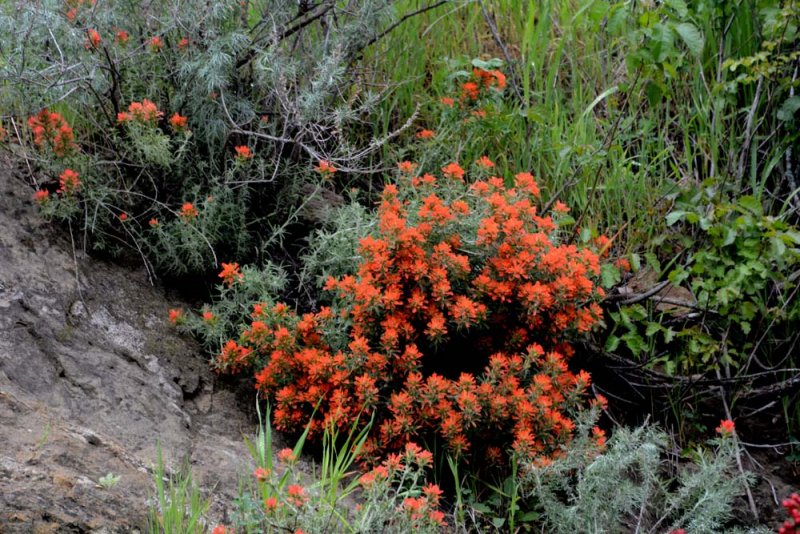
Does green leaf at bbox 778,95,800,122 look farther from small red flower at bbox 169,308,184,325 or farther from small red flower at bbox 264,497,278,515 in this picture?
small red flower at bbox 264,497,278,515

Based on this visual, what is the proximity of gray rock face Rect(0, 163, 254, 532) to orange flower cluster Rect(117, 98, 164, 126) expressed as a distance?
1.91ft

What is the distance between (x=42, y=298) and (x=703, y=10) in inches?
133

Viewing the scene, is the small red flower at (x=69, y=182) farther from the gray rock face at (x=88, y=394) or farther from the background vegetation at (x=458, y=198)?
the gray rock face at (x=88, y=394)

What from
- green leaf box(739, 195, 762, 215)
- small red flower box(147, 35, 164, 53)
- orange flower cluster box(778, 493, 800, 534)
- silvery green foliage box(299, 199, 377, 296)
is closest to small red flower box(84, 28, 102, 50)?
small red flower box(147, 35, 164, 53)

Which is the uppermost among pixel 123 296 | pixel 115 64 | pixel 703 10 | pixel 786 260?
pixel 115 64

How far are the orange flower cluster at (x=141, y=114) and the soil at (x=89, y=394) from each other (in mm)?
582

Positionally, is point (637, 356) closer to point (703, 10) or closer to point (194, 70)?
point (703, 10)

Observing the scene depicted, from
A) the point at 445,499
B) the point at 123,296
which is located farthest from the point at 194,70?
the point at 445,499

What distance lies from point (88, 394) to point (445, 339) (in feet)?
4.45

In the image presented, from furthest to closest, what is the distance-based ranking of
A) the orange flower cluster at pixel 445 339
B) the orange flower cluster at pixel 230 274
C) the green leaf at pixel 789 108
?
1. the green leaf at pixel 789 108
2. the orange flower cluster at pixel 230 274
3. the orange flower cluster at pixel 445 339

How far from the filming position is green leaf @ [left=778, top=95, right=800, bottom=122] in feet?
12.8

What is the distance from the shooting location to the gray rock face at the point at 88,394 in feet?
7.98

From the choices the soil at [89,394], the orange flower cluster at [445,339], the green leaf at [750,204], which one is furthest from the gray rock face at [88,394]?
the green leaf at [750,204]

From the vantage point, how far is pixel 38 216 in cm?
361
